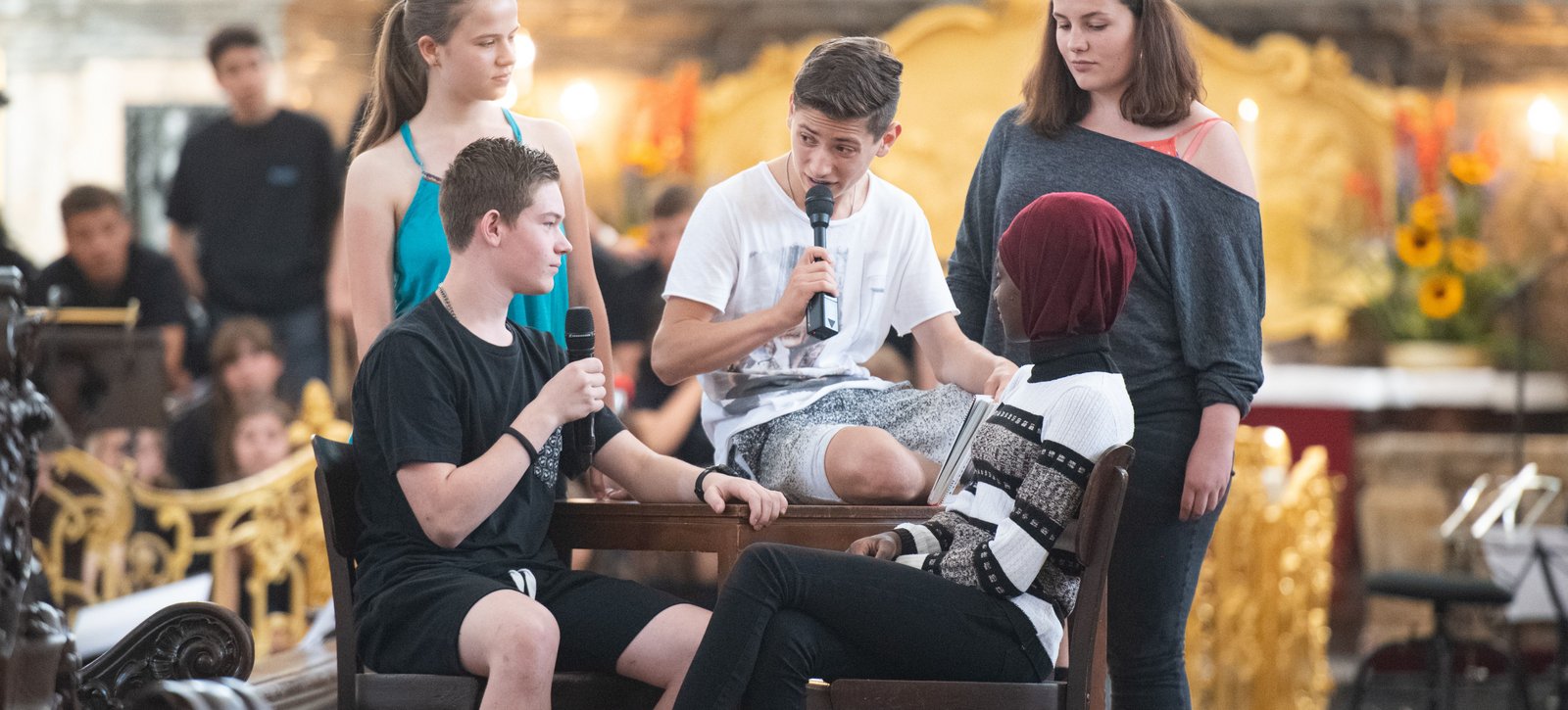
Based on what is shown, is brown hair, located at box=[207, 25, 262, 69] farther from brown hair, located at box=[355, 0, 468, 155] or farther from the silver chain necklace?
the silver chain necklace

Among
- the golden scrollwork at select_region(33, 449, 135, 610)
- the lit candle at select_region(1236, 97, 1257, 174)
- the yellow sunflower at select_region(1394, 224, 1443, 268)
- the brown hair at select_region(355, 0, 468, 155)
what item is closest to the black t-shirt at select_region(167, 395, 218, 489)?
the golden scrollwork at select_region(33, 449, 135, 610)

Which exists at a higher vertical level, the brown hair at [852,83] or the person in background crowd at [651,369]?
the brown hair at [852,83]

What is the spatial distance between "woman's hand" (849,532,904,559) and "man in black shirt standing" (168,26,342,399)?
4166mm

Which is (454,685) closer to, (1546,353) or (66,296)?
(66,296)

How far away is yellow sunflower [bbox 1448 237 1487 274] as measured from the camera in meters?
7.85

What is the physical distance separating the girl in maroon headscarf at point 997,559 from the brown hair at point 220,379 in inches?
142

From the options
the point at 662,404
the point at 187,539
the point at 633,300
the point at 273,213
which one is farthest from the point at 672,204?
the point at 187,539

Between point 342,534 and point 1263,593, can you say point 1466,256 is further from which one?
point 342,534

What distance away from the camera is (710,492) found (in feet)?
7.98

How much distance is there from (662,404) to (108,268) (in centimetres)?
195

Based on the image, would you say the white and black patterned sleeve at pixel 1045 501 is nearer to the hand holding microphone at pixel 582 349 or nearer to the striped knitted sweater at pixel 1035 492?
the striped knitted sweater at pixel 1035 492

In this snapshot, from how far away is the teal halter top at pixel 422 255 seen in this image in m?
2.81

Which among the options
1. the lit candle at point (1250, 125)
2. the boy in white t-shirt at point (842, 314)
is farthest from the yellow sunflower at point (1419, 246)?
the boy in white t-shirt at point (842, 314)

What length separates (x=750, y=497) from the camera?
2424 mm
